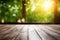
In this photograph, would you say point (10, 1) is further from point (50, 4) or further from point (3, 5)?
point (50, 4)

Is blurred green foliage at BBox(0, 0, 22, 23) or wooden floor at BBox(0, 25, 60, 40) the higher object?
blurred green foliage at BBox(0, 0, 22, 23)

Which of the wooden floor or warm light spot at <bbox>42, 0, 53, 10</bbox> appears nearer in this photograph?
the wooden floor

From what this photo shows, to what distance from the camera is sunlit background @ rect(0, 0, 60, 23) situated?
6.20 m

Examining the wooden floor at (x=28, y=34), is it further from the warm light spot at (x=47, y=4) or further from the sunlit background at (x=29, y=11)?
the warm light spot at (x=47, y=4)

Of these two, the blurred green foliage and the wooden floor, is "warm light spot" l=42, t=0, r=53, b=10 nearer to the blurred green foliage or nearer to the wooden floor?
the blurred green foliage

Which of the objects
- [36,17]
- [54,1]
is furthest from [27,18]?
[54,1]

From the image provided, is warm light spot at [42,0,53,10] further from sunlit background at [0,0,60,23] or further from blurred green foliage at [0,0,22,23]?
blurred green foliage at [0,0,22,23]

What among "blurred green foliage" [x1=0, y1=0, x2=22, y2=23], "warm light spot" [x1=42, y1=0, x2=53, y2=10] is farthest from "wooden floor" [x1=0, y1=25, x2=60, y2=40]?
"warm light spot" [x1=42, y1=0, x2=53, y2=10]

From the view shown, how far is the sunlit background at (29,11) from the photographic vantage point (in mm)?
6199

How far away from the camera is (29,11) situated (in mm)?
6207

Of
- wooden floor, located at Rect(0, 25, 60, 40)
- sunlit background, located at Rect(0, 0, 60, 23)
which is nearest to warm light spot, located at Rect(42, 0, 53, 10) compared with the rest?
sunlit background, located at Rect(0, 0, 60, 23)

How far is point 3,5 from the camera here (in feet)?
20.4

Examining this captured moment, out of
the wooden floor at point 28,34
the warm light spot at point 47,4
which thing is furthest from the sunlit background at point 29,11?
the wooden floor at point 28,34

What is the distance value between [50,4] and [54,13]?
1.29ft
